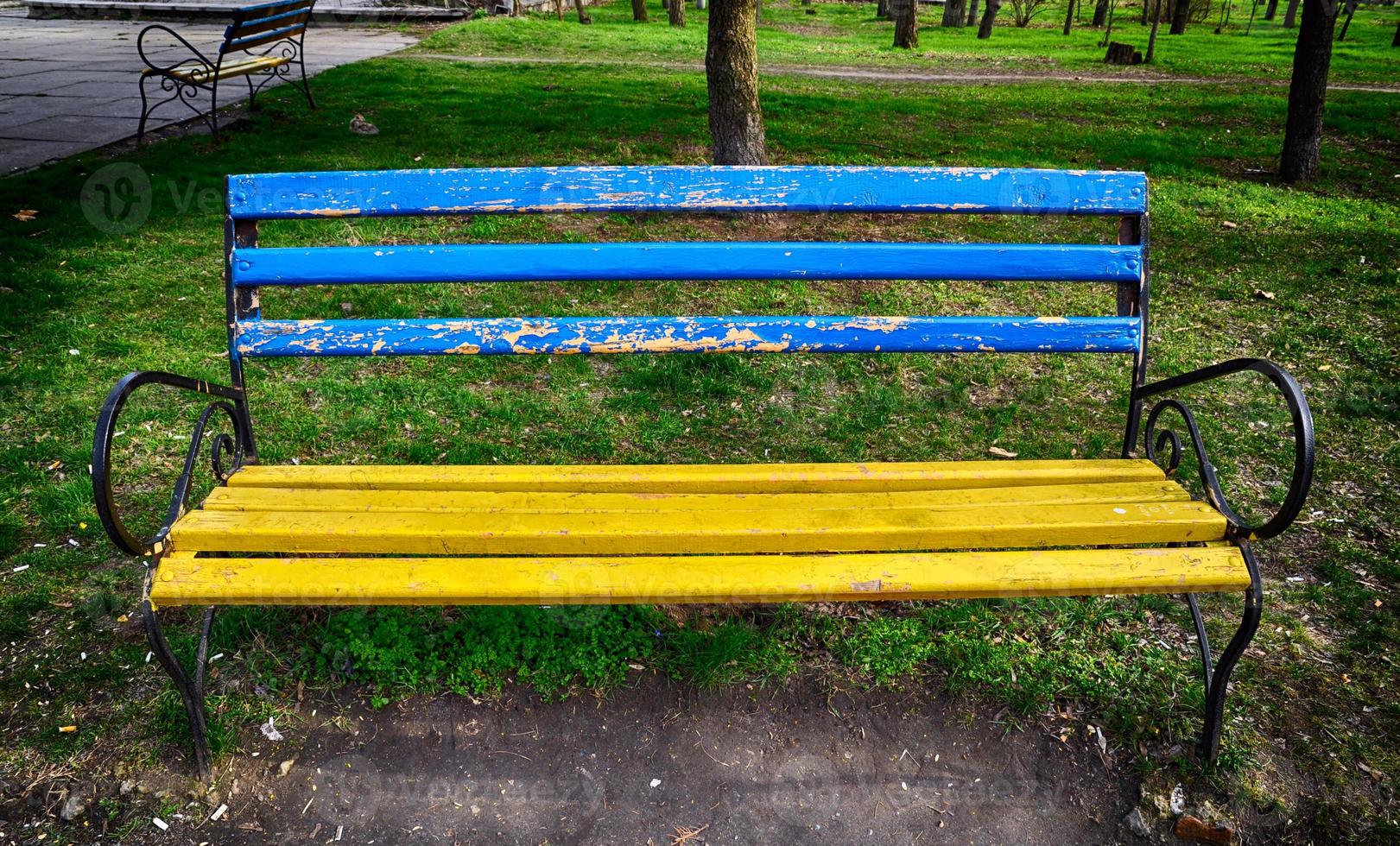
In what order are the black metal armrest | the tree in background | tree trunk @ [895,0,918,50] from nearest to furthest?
the black metal armrest < tree trunk @ [895,0,918,50] < the tree in background

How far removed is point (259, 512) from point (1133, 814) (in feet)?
6.86

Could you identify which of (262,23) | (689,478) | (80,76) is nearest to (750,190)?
(689,478)

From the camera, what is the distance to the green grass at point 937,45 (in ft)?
45.8

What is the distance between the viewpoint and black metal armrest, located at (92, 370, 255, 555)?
77.1 inches

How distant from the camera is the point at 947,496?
236 centimetres

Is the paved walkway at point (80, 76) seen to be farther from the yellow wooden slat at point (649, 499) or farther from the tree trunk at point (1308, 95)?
the tree trunk at point (1308, 95)

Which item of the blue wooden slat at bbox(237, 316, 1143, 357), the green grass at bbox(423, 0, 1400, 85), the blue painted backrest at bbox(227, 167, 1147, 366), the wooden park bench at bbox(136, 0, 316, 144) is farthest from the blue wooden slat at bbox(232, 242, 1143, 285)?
the green grass at bbox(423, 0, 1400, 85)

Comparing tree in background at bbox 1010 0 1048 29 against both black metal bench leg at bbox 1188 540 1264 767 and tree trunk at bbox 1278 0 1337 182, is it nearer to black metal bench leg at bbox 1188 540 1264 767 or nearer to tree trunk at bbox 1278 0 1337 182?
tree trunk at bbox 1278 0 1337 182

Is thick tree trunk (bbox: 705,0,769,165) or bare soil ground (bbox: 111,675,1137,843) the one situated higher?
thick tree trunk (bbox: 705,0,769,165)

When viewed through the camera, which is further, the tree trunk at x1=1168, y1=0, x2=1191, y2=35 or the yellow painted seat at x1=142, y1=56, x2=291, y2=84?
the tree trunk at x1=1168, y1=0, x2=1191, y2=35

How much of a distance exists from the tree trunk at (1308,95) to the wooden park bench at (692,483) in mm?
5306

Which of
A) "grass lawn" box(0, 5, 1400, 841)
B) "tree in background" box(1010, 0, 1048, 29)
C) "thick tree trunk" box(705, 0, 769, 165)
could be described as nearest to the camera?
"grass lawn" box(0, 5, 1400, 841)

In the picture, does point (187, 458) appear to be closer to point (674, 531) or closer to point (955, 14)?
point (674, 531)

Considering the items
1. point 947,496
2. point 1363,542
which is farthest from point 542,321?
point 1363,542
